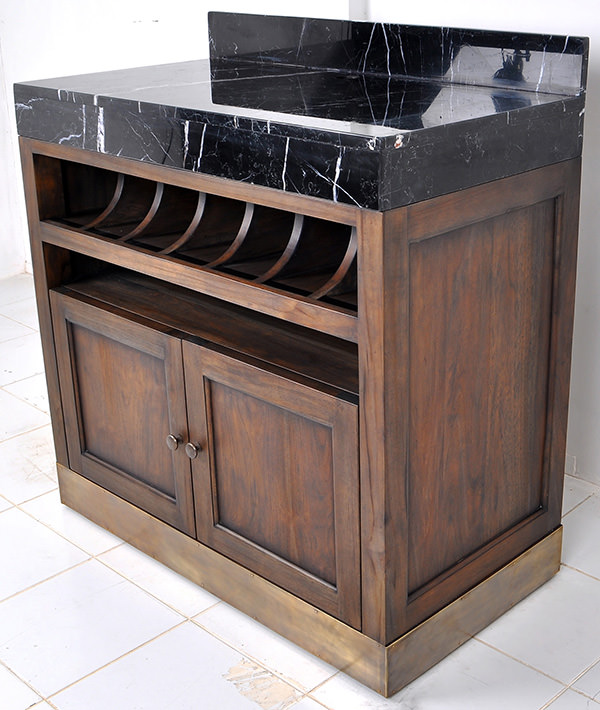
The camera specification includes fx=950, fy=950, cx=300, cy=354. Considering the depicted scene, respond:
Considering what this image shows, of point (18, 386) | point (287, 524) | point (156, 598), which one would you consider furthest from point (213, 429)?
point (18, 386)

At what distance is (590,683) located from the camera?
2.16 m

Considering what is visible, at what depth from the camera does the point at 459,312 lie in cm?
203

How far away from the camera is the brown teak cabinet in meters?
1.96

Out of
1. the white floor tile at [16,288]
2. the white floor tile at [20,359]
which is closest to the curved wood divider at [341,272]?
the white floor tile at [20,359]

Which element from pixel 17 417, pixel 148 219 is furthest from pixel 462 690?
pixel 17 417

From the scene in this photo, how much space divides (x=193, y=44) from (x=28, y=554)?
2.05m

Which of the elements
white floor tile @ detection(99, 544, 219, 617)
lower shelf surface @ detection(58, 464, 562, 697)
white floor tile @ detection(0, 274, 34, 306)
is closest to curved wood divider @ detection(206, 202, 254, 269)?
lower shelf surface @ detection(58, 464, 562, 697)

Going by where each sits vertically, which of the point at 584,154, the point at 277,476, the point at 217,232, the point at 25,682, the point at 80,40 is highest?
the point at 80,40

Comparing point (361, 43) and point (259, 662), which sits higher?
point (361, 43)

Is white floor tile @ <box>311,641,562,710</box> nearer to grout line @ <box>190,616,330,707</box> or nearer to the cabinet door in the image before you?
grout line @ <box>190,616,330,707</box>

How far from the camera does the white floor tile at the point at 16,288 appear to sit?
4.84m

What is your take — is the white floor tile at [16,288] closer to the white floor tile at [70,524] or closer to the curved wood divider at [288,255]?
the white floor tile at [70,524]

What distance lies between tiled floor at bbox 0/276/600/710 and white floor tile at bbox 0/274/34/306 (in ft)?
6.97

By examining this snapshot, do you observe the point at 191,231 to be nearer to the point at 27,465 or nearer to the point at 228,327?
the point at 228,327
